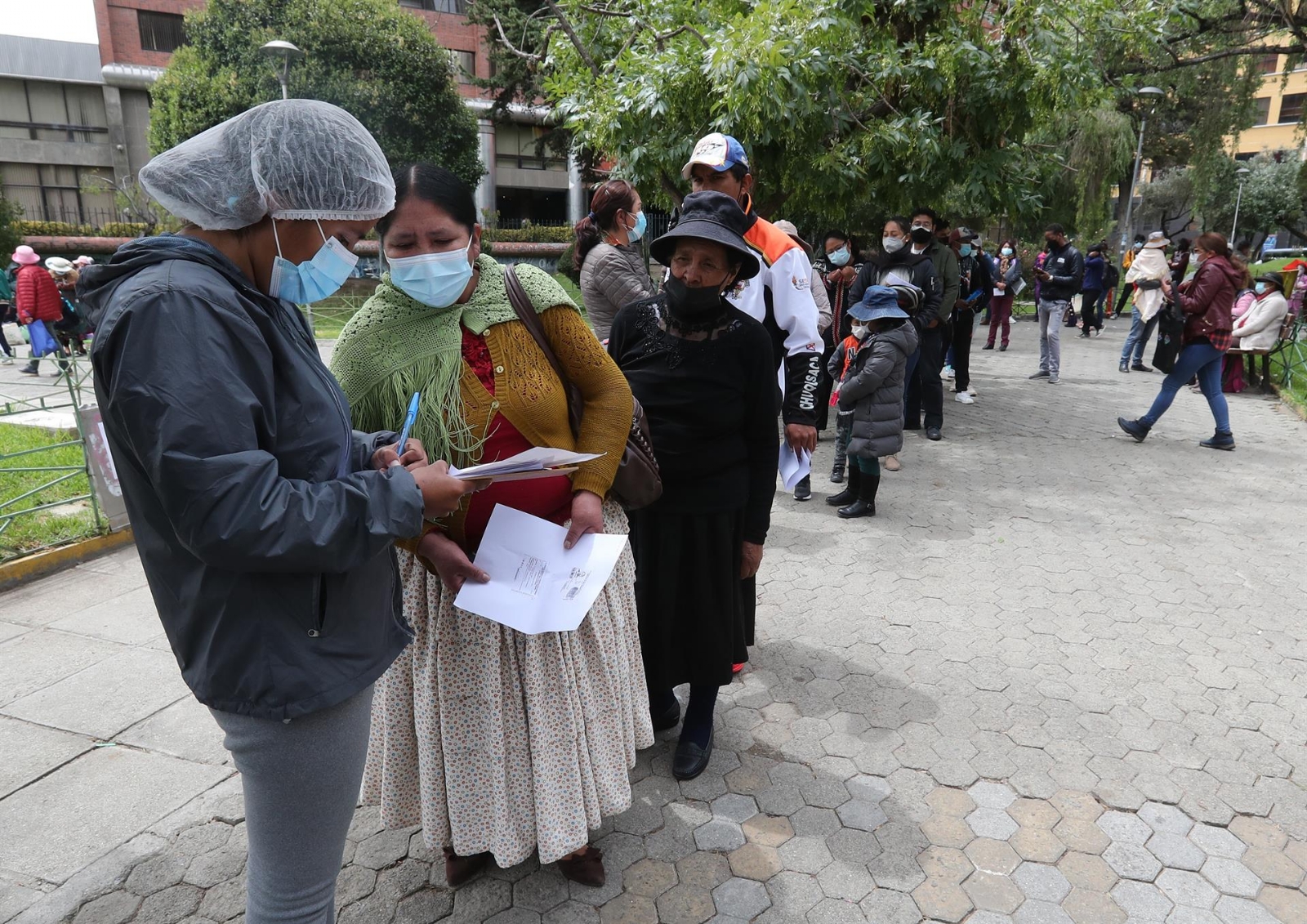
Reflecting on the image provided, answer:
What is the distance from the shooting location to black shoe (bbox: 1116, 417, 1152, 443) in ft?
26.6

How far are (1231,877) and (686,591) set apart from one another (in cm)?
184

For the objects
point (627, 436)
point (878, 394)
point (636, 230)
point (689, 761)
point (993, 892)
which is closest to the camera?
point (627, 436)

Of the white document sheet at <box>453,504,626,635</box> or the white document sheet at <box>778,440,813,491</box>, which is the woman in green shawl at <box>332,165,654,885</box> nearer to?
the white document sheet at <box>453,504,626,635</box>

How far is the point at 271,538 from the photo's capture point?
4.25 feet

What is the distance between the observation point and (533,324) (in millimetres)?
2207

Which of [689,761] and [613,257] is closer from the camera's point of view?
[689,761]

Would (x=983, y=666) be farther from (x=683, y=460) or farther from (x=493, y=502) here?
(x=493, y=502)

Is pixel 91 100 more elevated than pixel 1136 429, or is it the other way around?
pixel 91 100

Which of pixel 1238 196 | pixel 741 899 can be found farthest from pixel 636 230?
pixel 1238 196

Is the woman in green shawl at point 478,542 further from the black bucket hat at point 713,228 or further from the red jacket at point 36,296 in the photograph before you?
the red jacket at point 36,296

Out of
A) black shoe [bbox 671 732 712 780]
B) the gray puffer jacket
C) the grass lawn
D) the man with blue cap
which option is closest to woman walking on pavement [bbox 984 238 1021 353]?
the gray puffer jacket

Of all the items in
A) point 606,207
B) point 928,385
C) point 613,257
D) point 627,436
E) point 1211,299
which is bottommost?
point 928,385

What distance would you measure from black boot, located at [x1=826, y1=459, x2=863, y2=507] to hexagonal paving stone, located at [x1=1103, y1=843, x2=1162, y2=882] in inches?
137

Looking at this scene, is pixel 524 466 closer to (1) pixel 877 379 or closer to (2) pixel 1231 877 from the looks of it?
(2) pixel 1231 877
